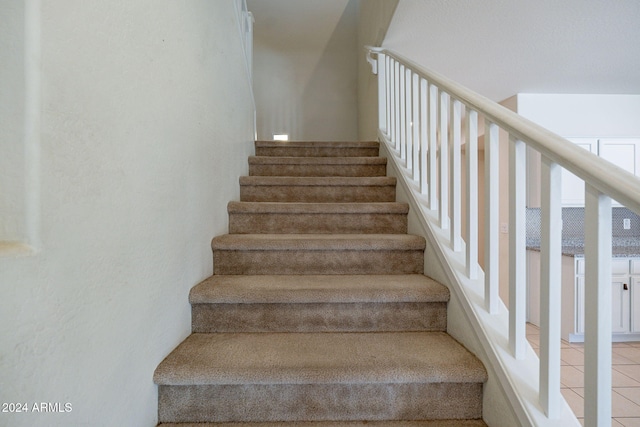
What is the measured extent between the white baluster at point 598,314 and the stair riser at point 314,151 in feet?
6.77

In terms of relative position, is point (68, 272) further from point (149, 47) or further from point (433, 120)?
point (433, 120)

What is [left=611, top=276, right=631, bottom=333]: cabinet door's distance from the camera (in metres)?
2.69

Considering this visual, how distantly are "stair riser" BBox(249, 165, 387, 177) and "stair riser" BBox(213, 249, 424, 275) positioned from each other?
0.98 metres

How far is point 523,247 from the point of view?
3.08ft

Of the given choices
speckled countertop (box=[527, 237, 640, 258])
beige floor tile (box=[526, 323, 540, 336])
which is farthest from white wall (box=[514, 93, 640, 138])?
beige floor tile (box=[526, 323, 540, 336])

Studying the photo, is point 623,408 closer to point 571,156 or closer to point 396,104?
point 571,156

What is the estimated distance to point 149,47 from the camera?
928 mm

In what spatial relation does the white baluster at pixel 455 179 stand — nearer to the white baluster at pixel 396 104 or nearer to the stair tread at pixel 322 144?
the white baluster at pixel 396 104

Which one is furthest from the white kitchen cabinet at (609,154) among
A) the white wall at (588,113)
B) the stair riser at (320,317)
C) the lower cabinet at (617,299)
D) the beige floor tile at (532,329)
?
the stair riser at (320,317)

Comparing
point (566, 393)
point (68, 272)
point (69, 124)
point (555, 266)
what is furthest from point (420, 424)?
point (566, 393)

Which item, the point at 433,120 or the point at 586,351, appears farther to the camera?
the point at 433,120

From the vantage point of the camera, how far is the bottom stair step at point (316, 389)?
0.96 meters

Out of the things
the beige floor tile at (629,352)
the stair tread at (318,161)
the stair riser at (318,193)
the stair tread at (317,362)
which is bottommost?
the beige floor tile at (629,352)

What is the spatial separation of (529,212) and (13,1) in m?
3.97
